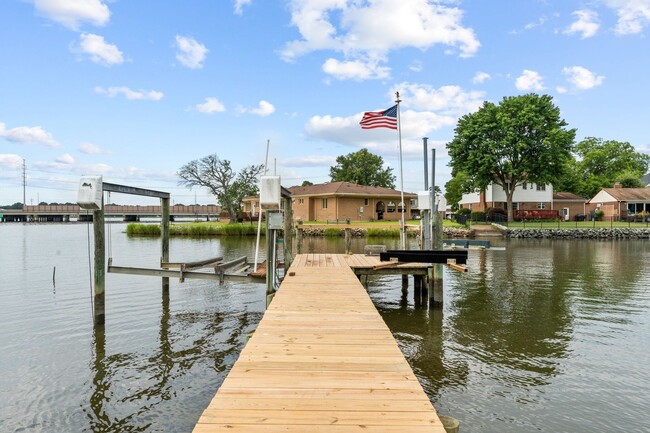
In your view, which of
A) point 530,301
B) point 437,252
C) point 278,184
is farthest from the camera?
point 530,301

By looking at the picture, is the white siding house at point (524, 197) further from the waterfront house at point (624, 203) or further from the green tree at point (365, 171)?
the green tree at point (365, 171)

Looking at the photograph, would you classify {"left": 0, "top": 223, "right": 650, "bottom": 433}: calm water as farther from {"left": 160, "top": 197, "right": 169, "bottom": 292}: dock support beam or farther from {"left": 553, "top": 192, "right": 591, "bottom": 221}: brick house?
{"left": 553, "top": 192, "right": 591, "bottom": 221}: brick house

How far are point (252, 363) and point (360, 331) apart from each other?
176 cm

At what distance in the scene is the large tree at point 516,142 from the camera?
47719 millimetres

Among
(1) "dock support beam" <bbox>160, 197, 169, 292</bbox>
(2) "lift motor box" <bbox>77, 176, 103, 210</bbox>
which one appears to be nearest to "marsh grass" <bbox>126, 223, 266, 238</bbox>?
(1) "dock support beam" <bbox>160, 197, 169, 292</bbox>

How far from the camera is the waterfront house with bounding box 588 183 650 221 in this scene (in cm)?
5499

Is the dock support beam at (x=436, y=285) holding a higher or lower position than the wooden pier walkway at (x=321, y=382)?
lower

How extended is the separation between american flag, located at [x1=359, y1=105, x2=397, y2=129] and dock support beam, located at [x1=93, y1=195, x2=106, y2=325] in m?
11.1

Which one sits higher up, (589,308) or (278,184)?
(278,184)

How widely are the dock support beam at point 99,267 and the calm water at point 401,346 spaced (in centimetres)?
50

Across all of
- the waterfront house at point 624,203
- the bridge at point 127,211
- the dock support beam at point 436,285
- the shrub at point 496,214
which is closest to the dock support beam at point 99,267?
the dock support beam at point 436,285

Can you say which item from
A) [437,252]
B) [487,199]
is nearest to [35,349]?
[437,252]

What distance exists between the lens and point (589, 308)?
1259 centimetres

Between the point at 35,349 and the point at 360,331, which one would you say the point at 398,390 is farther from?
the point at 35,349
